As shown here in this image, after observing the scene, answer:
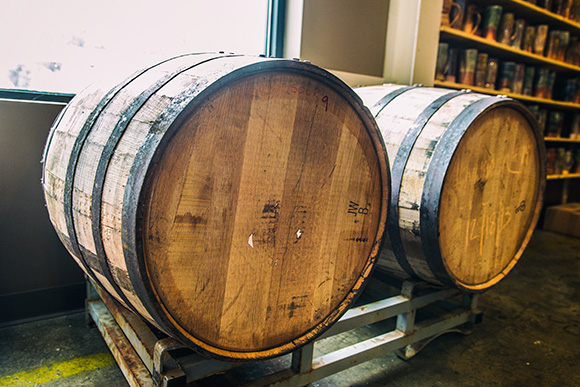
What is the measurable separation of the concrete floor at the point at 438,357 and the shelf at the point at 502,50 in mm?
2196

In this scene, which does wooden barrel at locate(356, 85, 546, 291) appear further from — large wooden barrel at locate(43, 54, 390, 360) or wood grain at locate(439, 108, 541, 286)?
large wooden barrel at locate(43, 54, 390, 360)

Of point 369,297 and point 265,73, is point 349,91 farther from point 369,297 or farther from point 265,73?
point 369,297

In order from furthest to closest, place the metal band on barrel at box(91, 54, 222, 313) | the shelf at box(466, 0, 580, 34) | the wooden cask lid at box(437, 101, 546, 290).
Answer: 1. the shelf at box(466, 0, 580, 34)
2. the wooden cask lid at box(437, 101, 546, 290)
3. the metal band on barrel at box(91, 54, 222, 313)

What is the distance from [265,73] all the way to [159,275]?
0.62 meters

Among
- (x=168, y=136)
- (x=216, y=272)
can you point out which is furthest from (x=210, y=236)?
(x=168, y=136)

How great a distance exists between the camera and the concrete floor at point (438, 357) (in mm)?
1811

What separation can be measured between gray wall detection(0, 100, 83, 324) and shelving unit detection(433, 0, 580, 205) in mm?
2914

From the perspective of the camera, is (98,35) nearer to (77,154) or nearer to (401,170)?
(77,154)

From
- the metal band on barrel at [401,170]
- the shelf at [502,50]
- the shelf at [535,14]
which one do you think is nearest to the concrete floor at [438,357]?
the metal band on barrel at [401,170]

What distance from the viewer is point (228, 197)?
3.82 ft

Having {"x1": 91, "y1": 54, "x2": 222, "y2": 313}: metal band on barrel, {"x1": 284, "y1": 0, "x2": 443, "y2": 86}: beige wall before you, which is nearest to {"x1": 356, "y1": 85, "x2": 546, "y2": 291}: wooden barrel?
{"x1": 284, "y1": 0, "x2": 443, "y2": 86}: beige wall

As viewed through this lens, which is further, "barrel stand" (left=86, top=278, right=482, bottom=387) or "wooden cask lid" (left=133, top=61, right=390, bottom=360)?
"barrel stand" (left=86, top=278, right=482, bottom=387)

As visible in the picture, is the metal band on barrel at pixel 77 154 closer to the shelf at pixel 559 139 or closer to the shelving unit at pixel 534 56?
the shelving unit at pixel 534 56

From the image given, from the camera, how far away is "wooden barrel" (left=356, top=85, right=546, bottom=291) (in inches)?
70.2
